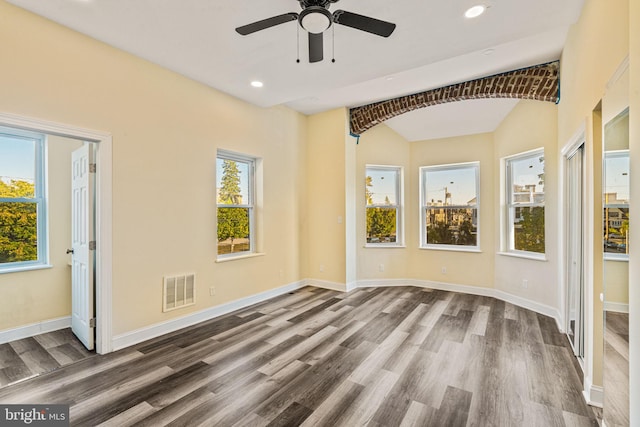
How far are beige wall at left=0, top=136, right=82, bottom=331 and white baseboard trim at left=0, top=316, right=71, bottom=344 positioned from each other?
0.05 metres

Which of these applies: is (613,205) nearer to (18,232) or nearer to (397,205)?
(397,205)

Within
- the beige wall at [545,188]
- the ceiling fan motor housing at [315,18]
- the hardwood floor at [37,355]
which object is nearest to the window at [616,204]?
the ceiling fan motor housing at [315,18]

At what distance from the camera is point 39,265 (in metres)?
3.47

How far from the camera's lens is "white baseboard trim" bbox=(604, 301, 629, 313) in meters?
1.51

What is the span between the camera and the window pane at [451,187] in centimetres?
526

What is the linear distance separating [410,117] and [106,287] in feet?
15.8

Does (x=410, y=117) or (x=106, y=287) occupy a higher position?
(x=410, y=117)

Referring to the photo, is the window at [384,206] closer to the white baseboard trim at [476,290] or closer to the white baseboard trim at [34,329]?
the white baseboard trim at [476,290]

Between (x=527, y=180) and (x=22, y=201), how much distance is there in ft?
22.1

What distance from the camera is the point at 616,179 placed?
1637mm

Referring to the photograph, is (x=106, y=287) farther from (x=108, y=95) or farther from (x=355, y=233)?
(x=355, y=233)

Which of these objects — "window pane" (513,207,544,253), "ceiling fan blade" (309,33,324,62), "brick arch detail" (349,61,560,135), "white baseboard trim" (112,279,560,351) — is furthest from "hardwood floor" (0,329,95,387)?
"window pane" (513,207,544,253)

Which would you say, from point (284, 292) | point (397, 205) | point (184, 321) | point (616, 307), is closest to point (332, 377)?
point (616, 307)

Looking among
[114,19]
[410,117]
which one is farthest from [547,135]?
[114,19]
